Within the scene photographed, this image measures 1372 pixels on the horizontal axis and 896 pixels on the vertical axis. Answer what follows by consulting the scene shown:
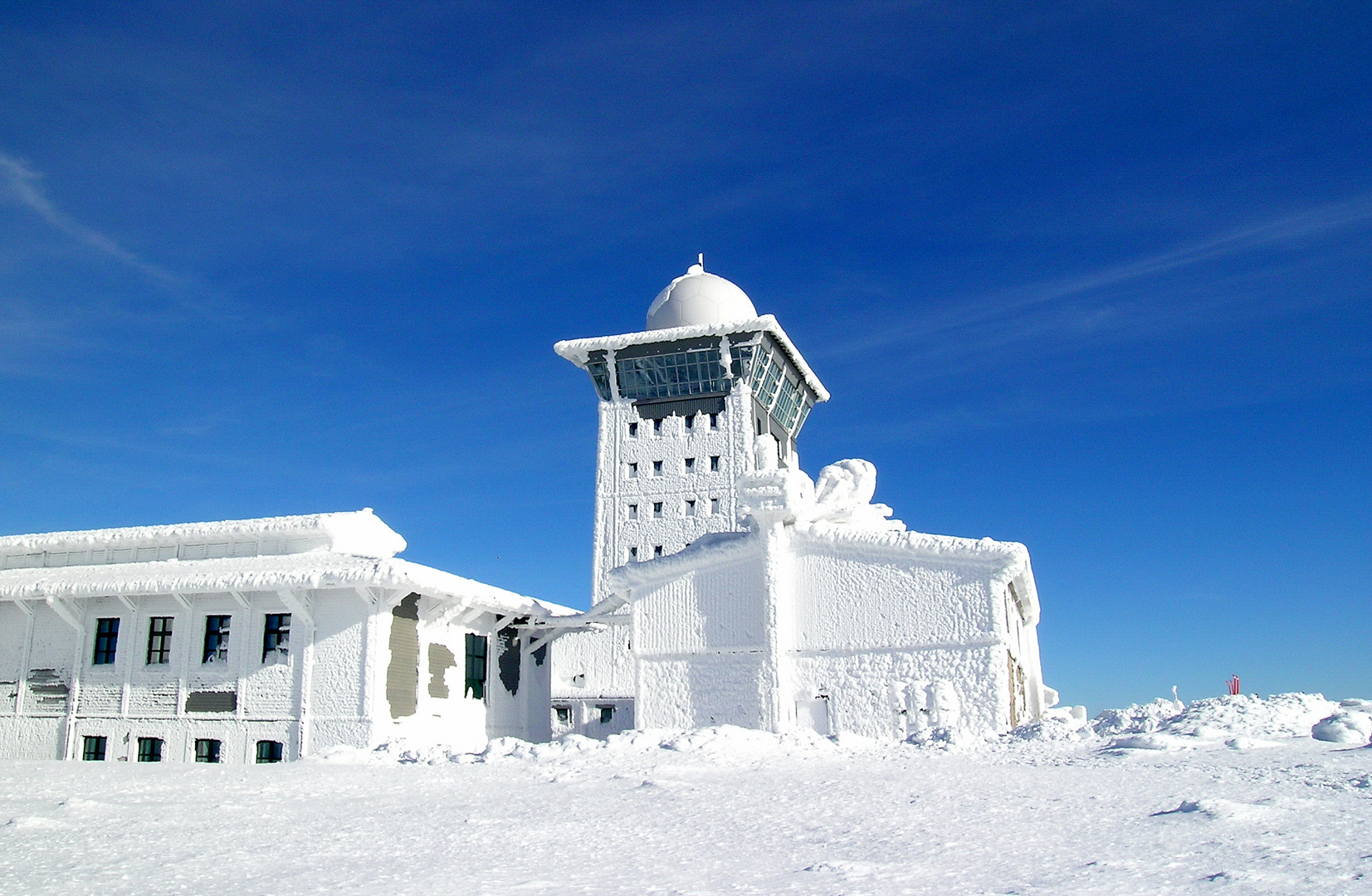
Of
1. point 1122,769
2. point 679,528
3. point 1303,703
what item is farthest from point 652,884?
point 679,528

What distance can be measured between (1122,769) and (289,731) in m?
19.2

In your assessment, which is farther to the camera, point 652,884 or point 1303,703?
point 1303,703

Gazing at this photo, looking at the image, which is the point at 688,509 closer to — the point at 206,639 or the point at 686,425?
A: the point at 686,425

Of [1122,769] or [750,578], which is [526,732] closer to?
[750,578]

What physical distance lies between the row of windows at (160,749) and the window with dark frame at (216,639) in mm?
2017

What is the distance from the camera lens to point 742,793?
13250mm

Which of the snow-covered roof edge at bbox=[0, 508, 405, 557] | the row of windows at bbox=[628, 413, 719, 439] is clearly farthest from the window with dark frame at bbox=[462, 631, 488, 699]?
the row of windows at bbox=[628, 413, 719, 439]

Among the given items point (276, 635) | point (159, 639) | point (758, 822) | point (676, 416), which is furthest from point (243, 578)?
point (676, 416)

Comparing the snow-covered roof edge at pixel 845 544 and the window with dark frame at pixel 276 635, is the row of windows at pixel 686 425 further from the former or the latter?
the window with dark frame at pixel 276 635

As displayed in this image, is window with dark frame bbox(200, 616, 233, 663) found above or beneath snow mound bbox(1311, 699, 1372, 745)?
above

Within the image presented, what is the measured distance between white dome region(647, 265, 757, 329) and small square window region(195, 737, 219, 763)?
81.8 feet

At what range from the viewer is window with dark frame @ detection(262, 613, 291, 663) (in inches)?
1009

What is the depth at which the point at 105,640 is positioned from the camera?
27.3 m

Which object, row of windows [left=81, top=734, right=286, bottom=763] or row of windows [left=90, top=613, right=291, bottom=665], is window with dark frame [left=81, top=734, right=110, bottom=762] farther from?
row of windows [left=90, top=613, right=291, bottom=665]
